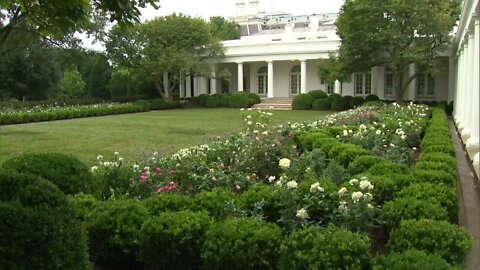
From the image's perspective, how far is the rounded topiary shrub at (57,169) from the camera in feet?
15.7

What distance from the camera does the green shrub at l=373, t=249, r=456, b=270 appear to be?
110 inches

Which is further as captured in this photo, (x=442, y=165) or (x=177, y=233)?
(x=442, y=165)

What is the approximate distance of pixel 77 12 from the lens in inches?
145

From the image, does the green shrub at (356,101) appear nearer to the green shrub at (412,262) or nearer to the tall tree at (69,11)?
the tall tree at (69,11)

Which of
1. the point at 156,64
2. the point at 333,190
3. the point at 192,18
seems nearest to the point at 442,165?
the point at 333,190

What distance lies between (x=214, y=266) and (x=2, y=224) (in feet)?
4.72

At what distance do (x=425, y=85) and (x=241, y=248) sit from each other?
102ft

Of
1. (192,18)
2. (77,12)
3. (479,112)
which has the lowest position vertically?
(479,112)

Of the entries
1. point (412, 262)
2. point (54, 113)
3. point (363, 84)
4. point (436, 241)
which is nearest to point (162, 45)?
point (54, 113)

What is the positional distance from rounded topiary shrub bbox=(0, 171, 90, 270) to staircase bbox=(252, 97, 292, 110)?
29948mm

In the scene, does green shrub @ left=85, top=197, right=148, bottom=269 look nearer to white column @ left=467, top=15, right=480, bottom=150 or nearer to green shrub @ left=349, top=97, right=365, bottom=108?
white column @ left=467, top=15, right=480, bottom=150

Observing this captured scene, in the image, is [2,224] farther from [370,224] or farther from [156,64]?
[156,64]

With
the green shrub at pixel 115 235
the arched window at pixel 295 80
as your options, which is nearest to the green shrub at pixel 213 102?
the arched window at pixel 295 80

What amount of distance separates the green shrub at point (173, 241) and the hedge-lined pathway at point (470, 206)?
2137 mm
